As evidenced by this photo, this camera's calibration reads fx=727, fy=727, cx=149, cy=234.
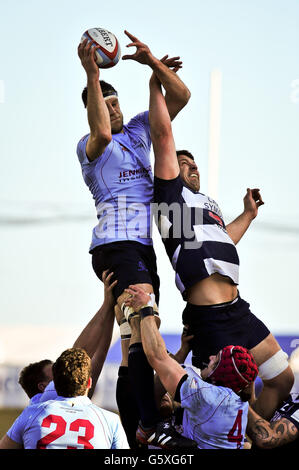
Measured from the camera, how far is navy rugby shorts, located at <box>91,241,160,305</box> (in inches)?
179

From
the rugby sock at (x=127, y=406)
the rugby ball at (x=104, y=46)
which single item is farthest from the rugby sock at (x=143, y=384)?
the rugby ball at (x=104, y=46)

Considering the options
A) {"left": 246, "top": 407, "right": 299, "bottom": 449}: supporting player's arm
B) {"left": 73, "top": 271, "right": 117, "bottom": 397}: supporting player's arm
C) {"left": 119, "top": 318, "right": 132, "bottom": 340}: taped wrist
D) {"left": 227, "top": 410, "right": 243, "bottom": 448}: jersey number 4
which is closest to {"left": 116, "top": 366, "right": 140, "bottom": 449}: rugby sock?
{"left": 73, "top": 271, "right": 117, "bottom": 397}: supporting player's arm

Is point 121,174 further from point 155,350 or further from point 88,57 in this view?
point 155,350

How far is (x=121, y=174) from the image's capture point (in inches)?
191

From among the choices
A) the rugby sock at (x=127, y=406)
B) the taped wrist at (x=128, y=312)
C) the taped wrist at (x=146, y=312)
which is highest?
the taped wrist at (x=146, y=312)

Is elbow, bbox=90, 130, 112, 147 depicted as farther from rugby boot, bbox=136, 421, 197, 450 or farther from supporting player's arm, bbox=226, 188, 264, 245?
rugby boot, bbox=136, 421, 197, 450

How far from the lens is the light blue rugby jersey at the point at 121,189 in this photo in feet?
15.7

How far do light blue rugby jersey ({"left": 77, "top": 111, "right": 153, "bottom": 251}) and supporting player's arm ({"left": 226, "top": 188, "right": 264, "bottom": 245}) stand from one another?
862mm

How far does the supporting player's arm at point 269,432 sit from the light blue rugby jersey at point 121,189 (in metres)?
1.36

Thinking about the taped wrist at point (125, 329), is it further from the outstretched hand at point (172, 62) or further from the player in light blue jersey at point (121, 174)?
the outstretched hand at point (172, 62)
